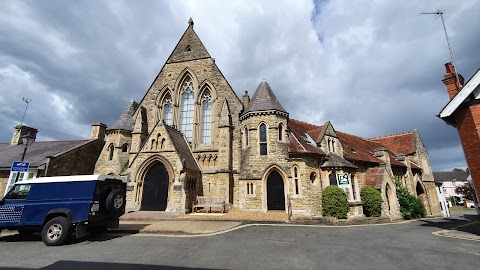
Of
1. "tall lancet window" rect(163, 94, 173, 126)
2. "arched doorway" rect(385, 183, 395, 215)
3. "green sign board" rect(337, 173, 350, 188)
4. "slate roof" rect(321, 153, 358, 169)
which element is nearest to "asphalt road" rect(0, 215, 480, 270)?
"green sign board" rect(337, 173, 350, 188)

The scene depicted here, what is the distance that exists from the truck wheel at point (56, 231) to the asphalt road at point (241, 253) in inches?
10.1

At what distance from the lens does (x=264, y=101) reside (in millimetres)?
19203

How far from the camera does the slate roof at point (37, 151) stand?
20041 mm

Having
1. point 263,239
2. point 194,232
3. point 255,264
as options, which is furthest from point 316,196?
point 255,264

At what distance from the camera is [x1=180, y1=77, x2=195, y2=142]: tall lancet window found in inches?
873

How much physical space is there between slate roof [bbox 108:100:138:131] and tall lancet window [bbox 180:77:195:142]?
16.3 ft

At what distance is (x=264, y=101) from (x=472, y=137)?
42.4ft

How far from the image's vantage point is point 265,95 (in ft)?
64.3

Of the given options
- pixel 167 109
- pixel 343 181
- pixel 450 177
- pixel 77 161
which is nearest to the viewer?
pixel 343 181

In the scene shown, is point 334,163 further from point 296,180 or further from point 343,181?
point 296,180

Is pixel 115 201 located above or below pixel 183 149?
below

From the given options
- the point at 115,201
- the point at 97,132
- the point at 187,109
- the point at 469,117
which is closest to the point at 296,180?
the point at 469,117

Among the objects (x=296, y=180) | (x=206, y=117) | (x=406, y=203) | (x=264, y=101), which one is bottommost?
(x=406, y=203)

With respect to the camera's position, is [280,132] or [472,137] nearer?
[472,137]
